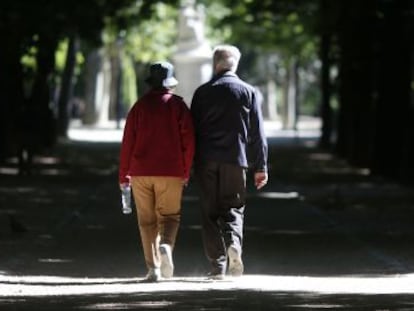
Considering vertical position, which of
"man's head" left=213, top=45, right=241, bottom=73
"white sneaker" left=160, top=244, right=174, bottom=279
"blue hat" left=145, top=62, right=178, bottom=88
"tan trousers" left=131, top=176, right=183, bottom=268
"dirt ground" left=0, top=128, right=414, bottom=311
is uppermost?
"man's head" left=213, top=45, right=241, bottom=73

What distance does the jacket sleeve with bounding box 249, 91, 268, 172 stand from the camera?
12.7 m

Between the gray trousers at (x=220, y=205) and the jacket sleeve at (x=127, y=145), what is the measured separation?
676 millimetres

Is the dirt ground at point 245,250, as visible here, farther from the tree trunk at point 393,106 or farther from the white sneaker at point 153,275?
the tree trunk at point 393,106

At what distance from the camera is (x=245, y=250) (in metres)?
16.6

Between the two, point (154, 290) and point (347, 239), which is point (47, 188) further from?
point (154, 290)

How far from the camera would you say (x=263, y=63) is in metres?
88.1

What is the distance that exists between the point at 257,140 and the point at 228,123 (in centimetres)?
32

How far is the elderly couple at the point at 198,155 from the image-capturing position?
12.6 m

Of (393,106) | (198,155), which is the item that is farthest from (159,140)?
(393,106)

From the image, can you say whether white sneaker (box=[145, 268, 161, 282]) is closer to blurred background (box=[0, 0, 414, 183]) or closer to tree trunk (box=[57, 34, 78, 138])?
blurred background (box=[0, 0, 414, 183])

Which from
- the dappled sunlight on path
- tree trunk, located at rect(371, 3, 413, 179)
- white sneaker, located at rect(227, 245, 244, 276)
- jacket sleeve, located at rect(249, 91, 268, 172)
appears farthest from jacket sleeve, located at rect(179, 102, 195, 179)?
tree trunk, located at rect(371, 3, 413, 179)

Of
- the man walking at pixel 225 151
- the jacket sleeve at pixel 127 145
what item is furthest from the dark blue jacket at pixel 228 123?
the jacket sleeve at pixel 127 145

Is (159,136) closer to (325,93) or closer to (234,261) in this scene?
(234,261)

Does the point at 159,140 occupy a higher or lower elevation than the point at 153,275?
higher
